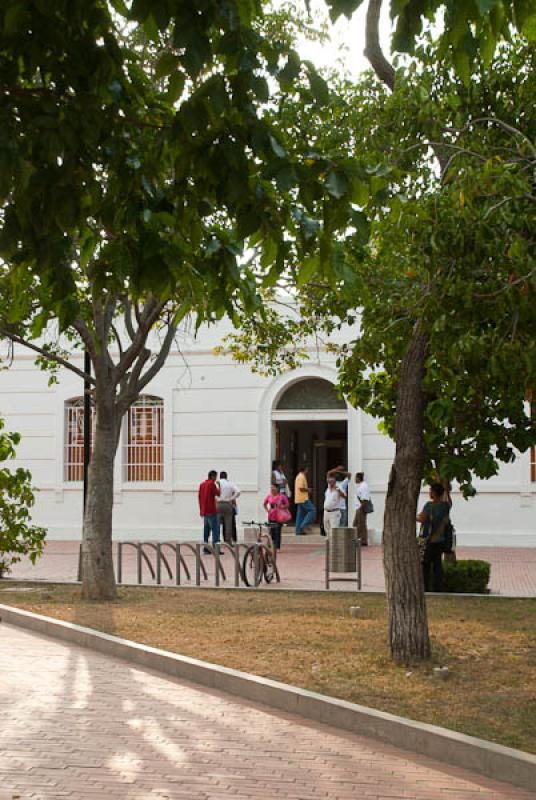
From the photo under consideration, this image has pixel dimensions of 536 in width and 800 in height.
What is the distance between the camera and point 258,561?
17062 millimetres

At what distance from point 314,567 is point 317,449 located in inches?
384

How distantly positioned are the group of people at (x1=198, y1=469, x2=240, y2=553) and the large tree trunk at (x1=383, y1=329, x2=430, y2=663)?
1292cm

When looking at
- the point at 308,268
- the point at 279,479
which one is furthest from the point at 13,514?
the point at 308,268

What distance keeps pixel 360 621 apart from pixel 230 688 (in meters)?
3.79

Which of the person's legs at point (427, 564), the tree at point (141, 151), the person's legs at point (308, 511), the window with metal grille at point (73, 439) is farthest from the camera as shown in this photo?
the window with metal grille at point (73, 439)

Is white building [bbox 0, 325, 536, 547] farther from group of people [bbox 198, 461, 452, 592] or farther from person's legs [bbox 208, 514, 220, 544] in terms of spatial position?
person's legs [bbox 208, 514, 220, 544]

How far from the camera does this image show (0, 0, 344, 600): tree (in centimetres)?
532

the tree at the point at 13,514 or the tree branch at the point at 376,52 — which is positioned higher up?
the tree branch at the point at 376,52

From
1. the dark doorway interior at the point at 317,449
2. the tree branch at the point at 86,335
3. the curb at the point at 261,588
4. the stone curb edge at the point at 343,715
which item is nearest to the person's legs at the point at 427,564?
the curb at the point at 261,588

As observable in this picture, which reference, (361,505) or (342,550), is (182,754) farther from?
(361,505)

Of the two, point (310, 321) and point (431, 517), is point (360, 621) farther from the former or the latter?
point (310, 321)

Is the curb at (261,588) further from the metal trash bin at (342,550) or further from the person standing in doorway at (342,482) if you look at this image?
the person standing in doorway at (342,482)

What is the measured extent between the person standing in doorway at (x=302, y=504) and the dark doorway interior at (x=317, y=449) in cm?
246

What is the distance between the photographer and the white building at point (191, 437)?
28797mm
